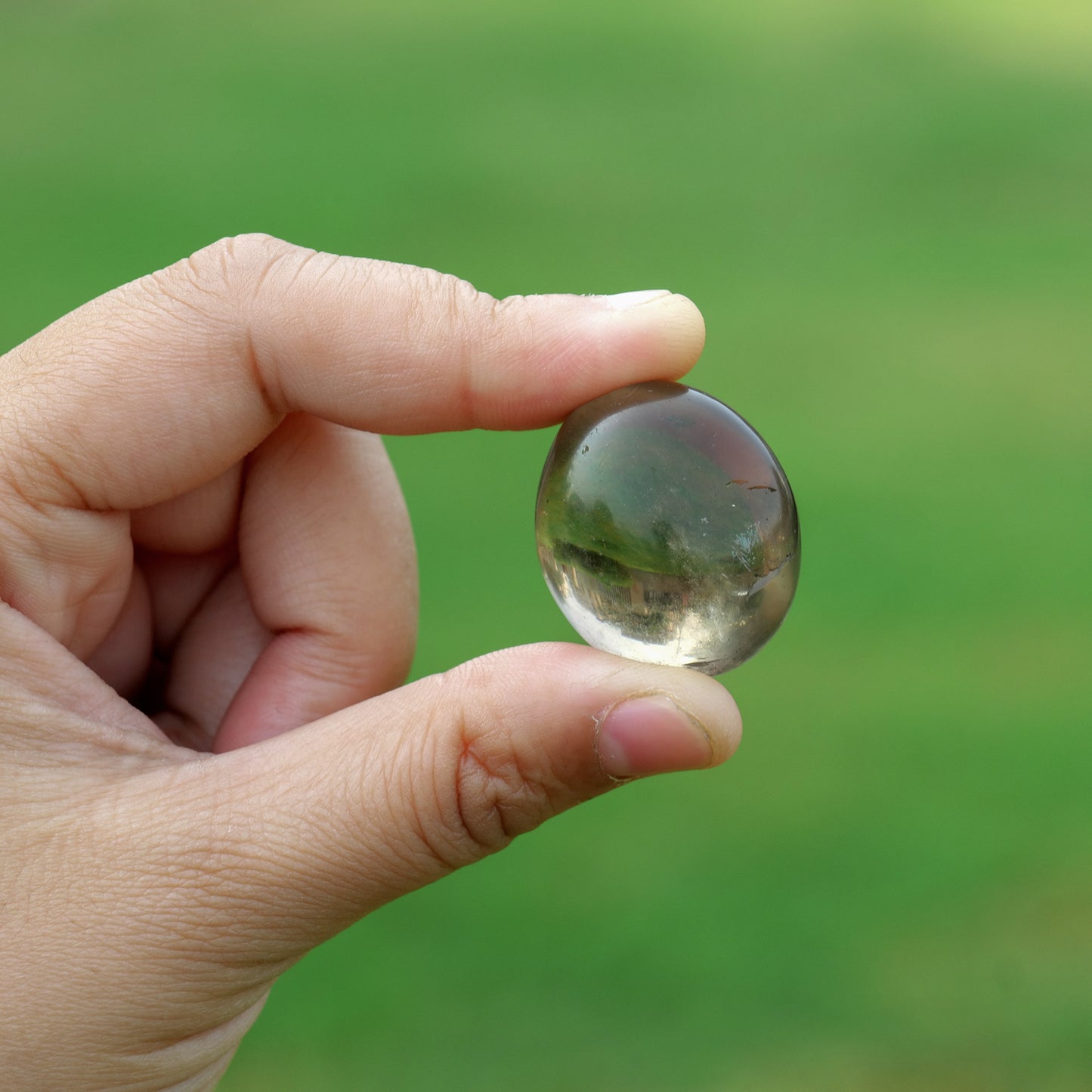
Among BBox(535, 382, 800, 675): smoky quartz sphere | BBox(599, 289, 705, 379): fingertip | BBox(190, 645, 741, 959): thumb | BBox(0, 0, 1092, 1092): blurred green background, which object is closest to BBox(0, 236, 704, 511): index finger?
BBox(599, 289, 705, 379): fingertip

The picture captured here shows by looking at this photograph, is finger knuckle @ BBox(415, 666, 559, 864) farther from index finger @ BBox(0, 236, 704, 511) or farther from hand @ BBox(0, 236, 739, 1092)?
index finger @ BBox(0, 236, 704, 511)

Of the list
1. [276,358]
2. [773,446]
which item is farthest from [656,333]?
[773,446]

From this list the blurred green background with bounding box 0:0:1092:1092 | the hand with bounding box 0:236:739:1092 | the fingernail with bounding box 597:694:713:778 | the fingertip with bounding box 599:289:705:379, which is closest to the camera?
the fingernail with bounding box 597:694:713:778

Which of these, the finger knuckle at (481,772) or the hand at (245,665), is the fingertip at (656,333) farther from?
the finger knuckle at (481,772)

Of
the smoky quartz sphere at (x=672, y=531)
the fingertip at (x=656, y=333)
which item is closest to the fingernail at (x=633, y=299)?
the fingertip at (x=656, y=333)

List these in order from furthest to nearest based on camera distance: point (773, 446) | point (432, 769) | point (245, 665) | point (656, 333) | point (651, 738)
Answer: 1. point (773, 446)
2. point (245, 665)
3. point (656, 333)
4. point (432, 769)
5. point (651, 738)

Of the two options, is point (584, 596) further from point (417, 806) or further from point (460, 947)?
point (460, 947)

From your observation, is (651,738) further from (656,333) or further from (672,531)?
(656,333)

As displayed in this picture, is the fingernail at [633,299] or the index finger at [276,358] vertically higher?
the fingernail at [633,299]
